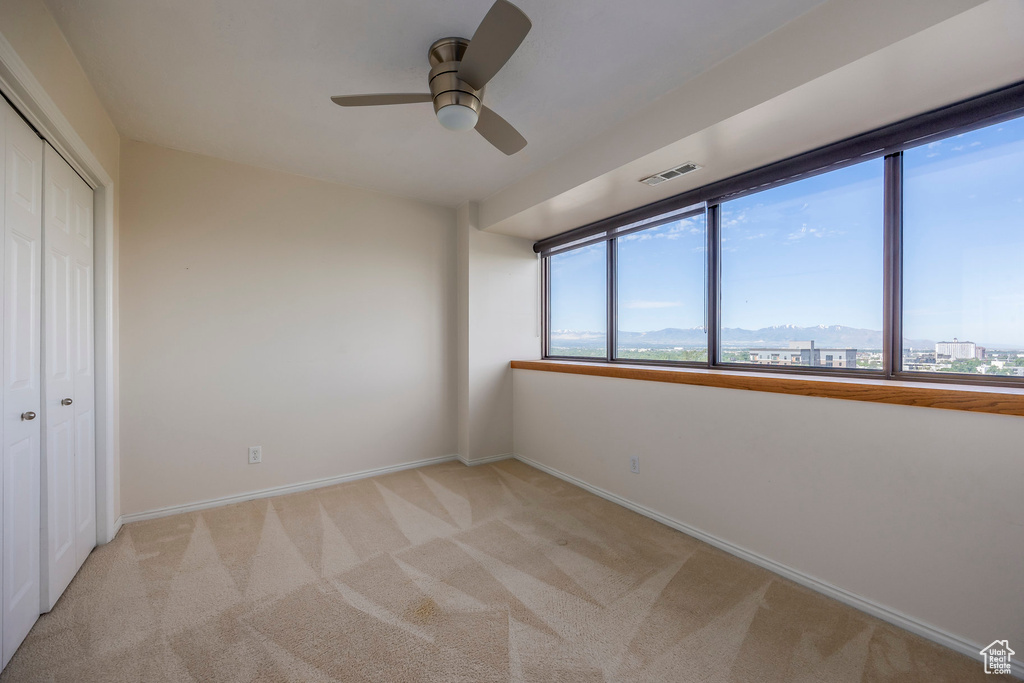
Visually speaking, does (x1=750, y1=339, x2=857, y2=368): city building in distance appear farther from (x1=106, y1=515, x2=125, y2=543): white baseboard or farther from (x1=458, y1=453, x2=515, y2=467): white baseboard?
(x1=106, y1=515, x2=125, y2=543): white baseboard

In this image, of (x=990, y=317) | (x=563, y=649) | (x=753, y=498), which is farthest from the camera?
(x=753, y=498)

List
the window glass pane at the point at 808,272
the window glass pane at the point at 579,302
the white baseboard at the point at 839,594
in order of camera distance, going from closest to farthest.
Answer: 1. the white baseboard at the point at 839,594
2. the window glass pane at the point at 808,272
3. the window glass pane at the point at 579,302

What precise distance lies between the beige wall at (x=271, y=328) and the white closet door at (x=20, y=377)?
1001mm

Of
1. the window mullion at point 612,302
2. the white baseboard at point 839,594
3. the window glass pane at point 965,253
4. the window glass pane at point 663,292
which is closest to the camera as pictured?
the white baseboard at point 839,594

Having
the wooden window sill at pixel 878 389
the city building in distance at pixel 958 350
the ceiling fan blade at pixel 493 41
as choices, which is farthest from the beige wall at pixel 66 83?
the city building in distance at pixel 958 350

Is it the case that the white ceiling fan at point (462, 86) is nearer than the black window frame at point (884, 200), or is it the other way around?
the white ceiling fan at point (462, 86)

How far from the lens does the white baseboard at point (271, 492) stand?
8.77ft

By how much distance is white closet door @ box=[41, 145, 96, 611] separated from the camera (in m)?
1.79

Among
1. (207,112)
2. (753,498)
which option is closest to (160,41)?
(207,112)

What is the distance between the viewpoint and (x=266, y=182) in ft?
10.0

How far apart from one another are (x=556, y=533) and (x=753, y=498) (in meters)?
1.10

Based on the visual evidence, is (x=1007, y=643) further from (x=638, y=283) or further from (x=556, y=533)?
(x=638, y=283)

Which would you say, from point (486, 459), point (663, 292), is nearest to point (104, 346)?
point (486, 459)

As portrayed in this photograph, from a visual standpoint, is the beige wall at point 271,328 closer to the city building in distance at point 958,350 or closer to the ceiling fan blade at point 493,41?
the ceiling fan blade at point 493,41
